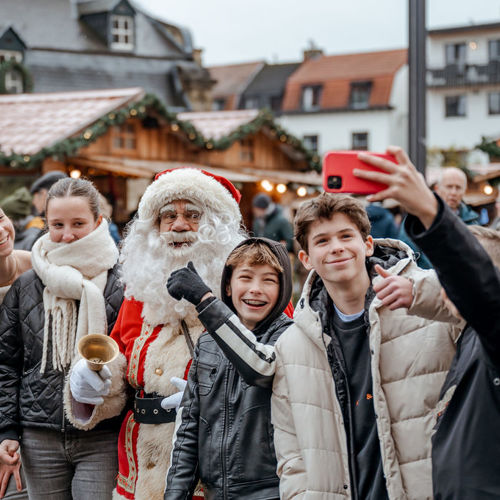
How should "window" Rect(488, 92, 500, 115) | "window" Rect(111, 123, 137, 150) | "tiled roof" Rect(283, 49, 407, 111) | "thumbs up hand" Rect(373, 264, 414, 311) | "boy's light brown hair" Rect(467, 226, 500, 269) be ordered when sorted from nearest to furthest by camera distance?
"boy's light brown hair" Rect(467, 226, 500, 269) → "thumbs up hand" Rect(373, 264, 414, 311) → "window" Rect(111, 123, 137, 150) → "tiled roof" Rect(283, 49, 407, 111) → "window" Rect(488, 92, 500, 115)

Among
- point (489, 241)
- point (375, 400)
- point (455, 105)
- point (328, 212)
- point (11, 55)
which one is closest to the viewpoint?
point (489, 241)

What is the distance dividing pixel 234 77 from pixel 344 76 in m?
8.45

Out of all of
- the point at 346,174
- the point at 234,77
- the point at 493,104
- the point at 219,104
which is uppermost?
the point at 234,77

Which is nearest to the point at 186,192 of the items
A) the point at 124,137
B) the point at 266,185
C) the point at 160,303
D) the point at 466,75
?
the point at 160,303

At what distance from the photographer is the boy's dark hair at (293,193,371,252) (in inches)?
108

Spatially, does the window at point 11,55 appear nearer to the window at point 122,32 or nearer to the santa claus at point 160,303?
the window at point 122,32

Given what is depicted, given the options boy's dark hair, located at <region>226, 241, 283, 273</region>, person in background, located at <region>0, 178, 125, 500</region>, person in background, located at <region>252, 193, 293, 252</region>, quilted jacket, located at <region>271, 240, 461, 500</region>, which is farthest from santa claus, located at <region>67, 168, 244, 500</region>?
person in background, located at <region>252, 193, 293, 252</region>

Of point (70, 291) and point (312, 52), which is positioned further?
point (312, 52)

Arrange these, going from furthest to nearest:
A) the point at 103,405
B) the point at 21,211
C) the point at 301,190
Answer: the point at 301,190, the point at 21,211, the point at 103,405

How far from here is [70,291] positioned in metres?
3.52

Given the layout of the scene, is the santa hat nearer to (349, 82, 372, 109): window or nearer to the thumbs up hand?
the thumbs up hand

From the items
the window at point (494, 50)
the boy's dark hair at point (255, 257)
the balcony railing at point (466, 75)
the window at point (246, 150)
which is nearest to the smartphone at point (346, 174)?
the boy's dark hair at point (255, 257)

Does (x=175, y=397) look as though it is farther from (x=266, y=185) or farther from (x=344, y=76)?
(x=344, y=76)

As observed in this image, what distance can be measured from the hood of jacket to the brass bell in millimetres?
508
